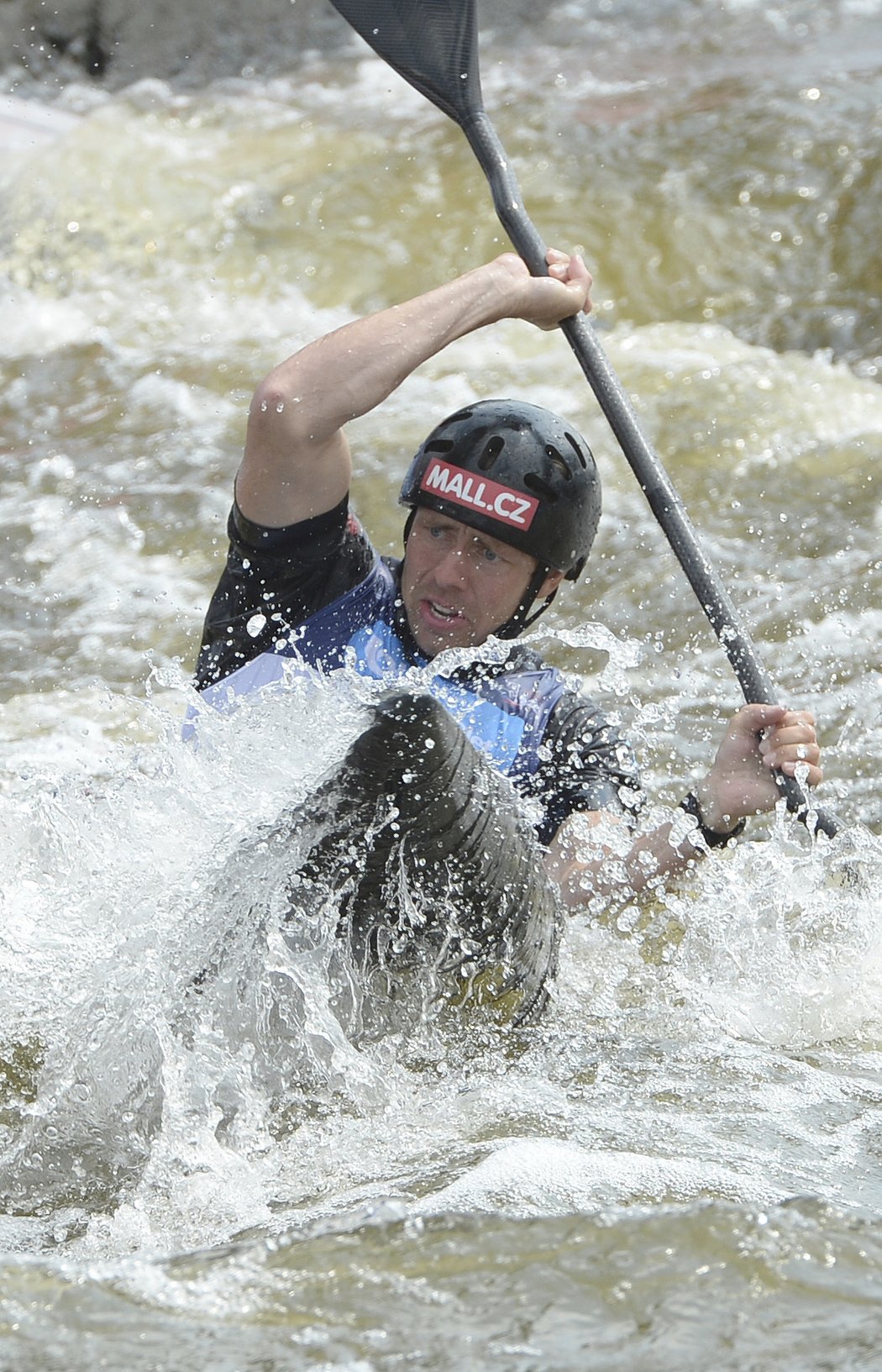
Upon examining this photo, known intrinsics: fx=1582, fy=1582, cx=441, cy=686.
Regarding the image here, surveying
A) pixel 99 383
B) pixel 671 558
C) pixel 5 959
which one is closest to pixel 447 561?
pixel 5 959

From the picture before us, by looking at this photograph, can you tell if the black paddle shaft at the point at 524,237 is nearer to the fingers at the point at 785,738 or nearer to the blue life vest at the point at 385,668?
the fingers at the point at 785,738

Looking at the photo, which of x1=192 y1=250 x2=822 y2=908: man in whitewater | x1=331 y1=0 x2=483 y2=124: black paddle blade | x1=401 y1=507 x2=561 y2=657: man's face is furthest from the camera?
x1=331 y1=0 x2=483 y2=124: black paddle blade

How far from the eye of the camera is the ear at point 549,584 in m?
4.11

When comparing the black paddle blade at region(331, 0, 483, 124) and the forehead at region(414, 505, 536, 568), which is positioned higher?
the black paddle blade at region(331, 0, 483, 124)

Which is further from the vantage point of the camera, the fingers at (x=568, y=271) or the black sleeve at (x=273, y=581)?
the fingers at (x=568, y=271)

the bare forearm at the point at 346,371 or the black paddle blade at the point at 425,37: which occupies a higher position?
the black paddle blade at the point at 425,37

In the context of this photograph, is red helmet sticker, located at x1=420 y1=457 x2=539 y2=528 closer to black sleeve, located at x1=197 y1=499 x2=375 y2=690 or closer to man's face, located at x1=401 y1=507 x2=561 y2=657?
man's face, located at x1=401 y1=507 x2=561 y2=657

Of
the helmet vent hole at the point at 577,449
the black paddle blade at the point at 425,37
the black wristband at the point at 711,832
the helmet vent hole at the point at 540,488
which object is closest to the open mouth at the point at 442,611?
Answer: the helmet vent hole at the point at 540,488

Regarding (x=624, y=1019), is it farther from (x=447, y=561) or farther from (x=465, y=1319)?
(x=465, y=1319)

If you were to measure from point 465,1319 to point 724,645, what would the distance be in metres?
2.25

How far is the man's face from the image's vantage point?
3.90 m

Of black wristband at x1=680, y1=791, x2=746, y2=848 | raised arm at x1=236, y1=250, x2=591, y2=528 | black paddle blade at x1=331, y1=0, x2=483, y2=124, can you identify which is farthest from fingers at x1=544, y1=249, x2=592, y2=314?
black wristband at x1=680, y1=791, x2=746, y2=848

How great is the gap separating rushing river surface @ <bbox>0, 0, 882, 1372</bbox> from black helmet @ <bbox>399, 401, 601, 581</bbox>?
1.02ft

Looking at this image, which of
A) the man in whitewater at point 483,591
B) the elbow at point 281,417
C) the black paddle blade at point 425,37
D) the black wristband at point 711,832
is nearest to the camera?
the elbow at point 281,417
